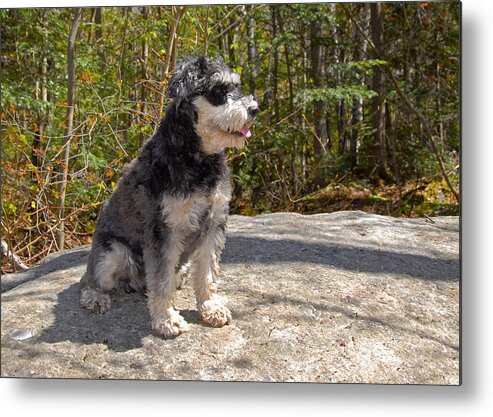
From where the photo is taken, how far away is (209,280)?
9.75ft

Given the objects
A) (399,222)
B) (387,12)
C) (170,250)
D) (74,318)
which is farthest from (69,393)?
(387,12)

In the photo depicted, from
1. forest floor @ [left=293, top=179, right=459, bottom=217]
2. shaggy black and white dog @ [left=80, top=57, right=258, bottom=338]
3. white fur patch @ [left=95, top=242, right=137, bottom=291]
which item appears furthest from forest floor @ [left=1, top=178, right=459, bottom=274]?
shaggy black and white dog @ [left=80, top=57, right=258, bottom=338]

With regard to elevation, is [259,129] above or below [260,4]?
below

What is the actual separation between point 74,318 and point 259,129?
68.3 inches

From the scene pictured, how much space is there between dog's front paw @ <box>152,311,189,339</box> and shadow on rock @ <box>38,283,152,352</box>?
0.08 meters

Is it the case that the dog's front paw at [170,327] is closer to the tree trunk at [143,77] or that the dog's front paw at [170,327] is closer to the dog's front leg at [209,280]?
the dog's front leg at [209,280]

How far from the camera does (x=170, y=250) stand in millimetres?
2768

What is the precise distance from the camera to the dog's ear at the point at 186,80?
2654mm

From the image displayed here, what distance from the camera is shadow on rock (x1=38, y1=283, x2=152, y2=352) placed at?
9.55 feet

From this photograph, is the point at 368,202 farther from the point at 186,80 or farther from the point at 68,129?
the point at 68,129

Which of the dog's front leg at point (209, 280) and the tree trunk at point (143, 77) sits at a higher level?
the tree trunk at point (143, 77)

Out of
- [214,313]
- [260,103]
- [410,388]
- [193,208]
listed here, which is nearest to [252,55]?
[260,103]

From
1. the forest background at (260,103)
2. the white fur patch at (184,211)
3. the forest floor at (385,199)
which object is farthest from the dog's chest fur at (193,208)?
the forest floor at (385,199)

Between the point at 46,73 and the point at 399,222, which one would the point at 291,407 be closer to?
the point at 399,222
